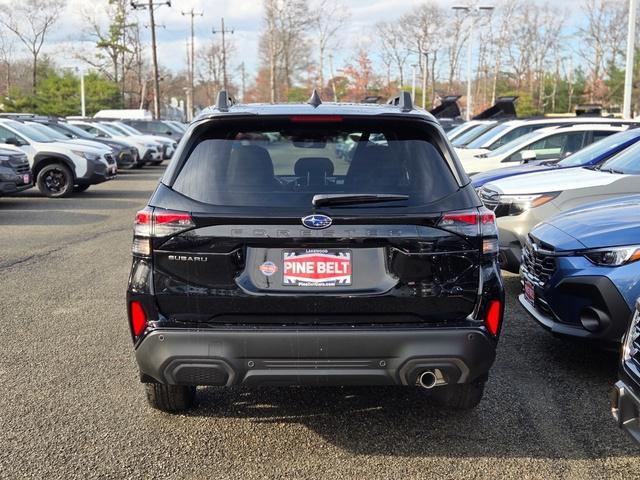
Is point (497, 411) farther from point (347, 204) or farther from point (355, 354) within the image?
point (347, 204)

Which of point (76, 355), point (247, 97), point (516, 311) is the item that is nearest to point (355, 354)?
point (76, 355)

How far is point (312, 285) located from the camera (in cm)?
328

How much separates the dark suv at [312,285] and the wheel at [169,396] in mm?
499

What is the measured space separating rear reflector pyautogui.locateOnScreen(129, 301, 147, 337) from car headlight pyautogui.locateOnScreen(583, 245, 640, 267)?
8.91ft

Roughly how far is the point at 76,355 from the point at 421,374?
2810 mm

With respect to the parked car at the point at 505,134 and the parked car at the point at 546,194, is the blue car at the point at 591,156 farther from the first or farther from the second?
the parked car at the point at 505,134

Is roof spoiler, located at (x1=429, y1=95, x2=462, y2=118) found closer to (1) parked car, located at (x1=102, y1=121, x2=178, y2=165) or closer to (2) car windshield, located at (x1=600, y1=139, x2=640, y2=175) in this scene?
(1) parked car, located at (x1=102, y1=121, x2=178, y2=165)

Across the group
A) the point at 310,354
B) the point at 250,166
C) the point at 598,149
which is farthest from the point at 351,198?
the point at 598,149

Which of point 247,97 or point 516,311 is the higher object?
point 247,97

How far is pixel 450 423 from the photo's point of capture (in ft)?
13.0

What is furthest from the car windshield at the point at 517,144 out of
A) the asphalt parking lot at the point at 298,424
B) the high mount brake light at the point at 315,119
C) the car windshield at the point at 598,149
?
the high mount brake light at the point at 315,119

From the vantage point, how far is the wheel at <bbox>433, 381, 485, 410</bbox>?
153 inches

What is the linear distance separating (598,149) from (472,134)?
9.13 m

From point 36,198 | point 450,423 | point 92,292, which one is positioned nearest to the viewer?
point 450,423
